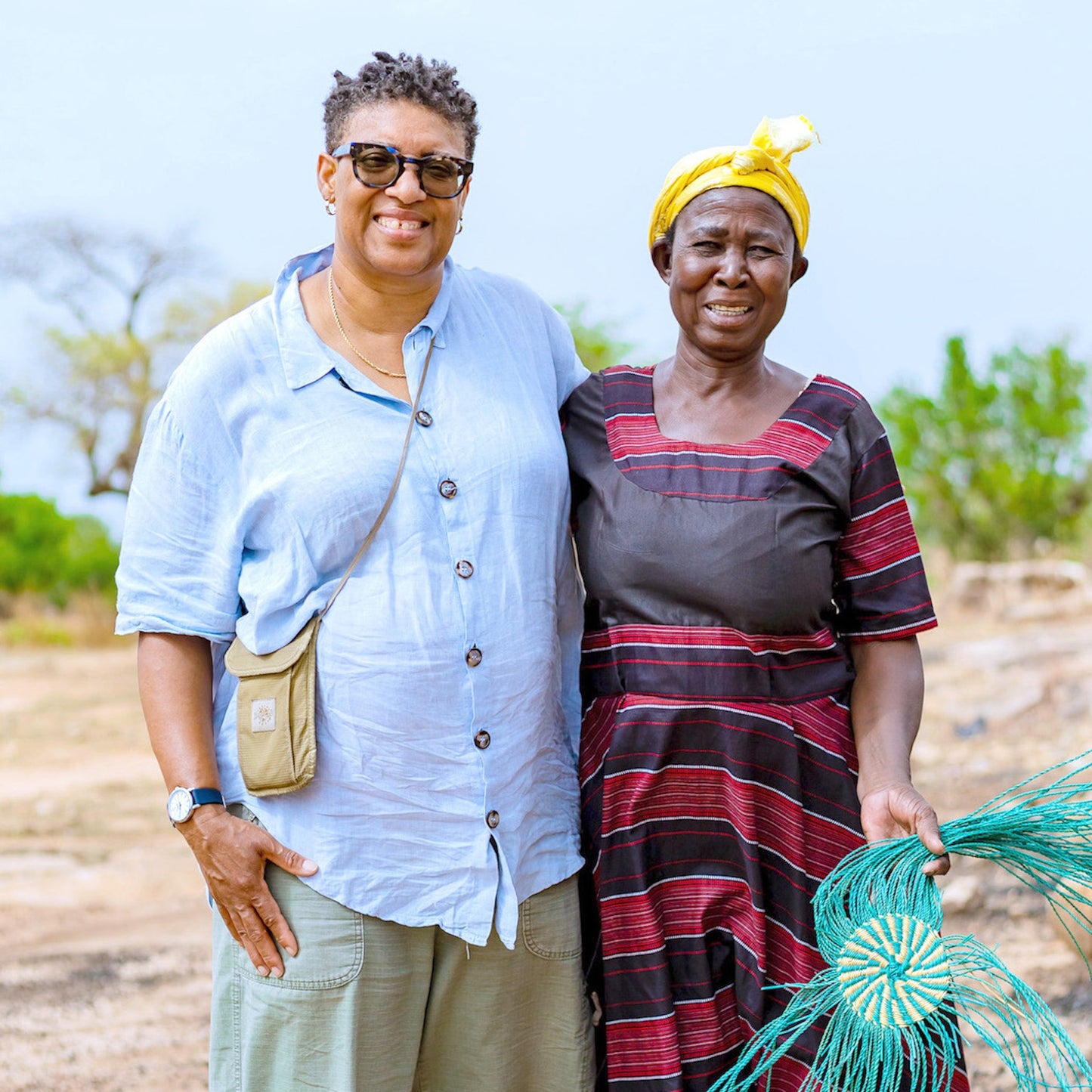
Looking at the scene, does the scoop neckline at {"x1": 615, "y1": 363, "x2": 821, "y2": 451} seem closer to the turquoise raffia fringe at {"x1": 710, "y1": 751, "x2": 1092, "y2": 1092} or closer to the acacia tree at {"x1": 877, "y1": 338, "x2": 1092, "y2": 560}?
the turquoise raffia fringe at {"x1": 710, "y1": 751, "x2": 1092, "y2": 1092}

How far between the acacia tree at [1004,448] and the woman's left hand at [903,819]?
1299 cm

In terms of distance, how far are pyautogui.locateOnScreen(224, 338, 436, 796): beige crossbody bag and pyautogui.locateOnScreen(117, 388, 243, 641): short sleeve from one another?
0.13 meters

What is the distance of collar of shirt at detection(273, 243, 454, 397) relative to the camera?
7.05 ft

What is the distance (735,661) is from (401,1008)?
78 cm

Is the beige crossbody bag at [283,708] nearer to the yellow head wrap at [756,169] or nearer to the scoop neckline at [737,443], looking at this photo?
the scoop neckline at [737,443]

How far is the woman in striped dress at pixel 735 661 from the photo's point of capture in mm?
2145

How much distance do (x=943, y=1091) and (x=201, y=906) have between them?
159 inches

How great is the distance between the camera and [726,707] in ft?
7.03

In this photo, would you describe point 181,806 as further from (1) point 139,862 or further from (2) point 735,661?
(1) point 139,862

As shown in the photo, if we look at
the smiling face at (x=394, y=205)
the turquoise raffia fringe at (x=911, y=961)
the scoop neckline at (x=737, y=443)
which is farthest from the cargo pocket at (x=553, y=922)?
the smiling face at (x=394, y=205)

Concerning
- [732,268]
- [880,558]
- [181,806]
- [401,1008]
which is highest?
[732,268]

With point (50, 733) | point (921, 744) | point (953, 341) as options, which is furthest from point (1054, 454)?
point (50, 733)

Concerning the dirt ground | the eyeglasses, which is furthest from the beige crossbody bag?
the dirt ground

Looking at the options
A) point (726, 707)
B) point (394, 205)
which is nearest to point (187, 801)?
point (726, 707)
